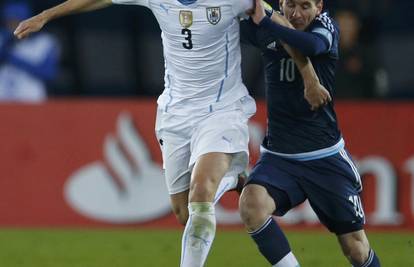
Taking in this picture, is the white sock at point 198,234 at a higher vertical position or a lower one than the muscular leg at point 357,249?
higher

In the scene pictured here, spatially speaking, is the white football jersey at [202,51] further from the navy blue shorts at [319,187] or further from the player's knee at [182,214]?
the player's knee at [182,214]

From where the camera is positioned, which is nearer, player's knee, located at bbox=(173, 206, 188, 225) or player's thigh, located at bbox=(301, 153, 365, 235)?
player's thigh, located at bbox=(301, 153, 365, 235)

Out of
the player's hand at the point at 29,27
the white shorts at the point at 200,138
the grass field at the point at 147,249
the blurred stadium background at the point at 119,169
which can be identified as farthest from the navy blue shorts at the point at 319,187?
the blurred stadium background at the point at 119,169

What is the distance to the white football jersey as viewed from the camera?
28.0 ft

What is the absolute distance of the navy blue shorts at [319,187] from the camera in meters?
8.50

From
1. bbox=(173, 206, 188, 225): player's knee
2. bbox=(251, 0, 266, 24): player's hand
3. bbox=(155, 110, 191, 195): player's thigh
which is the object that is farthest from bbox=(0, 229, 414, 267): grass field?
bbox=(251, 0, 266, 24): player's hand

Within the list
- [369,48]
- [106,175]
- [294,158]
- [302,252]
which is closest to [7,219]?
[106,175]

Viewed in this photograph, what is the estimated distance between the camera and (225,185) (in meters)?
8.62

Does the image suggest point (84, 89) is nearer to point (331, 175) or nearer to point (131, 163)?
point (131, 163)

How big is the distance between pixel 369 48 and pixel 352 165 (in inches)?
228

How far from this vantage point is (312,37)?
26.3 feet

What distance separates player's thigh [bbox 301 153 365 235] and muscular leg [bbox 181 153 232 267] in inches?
27.7

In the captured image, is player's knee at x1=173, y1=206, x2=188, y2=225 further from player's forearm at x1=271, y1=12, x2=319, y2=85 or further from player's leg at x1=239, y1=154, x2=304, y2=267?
player's forearm at x1=271, y1=12, x2=319, y2=85

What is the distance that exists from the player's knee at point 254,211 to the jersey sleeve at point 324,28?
3.69ft
